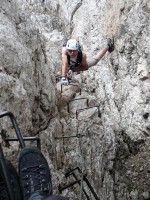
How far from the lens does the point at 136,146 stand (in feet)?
31.9

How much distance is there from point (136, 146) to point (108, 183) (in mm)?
2064

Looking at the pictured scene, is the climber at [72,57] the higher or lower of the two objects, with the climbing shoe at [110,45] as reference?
lower

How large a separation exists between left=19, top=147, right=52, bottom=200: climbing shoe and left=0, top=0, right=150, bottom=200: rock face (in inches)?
39.7

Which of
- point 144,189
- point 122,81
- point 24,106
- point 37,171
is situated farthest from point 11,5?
point 144,189

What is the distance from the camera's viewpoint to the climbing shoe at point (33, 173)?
287cm

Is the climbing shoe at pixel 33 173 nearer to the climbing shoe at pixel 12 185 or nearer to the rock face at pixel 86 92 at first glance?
the climbing shoe at pixel 12 185

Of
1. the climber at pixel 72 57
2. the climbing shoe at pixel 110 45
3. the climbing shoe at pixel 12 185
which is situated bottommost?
the climbing shoe at pixel 12 185

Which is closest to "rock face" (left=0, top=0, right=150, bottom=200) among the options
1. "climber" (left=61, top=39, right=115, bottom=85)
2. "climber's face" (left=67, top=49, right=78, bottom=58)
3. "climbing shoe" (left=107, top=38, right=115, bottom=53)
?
"climbing shoe" (left=107, top=38, right=115, bottom=53)

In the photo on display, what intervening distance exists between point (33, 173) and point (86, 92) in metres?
7.57

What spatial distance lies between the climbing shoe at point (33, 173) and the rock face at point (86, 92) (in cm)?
101

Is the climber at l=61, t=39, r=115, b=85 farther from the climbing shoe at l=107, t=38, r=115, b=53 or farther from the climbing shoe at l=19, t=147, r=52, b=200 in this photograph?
the climbing shoe at l=19, t=147, r=52, b=200

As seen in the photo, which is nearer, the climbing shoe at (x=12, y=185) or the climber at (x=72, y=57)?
the climbing shoe at (x=12, y=185)

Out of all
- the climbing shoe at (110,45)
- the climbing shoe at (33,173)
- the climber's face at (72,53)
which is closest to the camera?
the climbing shoe at (33,173)

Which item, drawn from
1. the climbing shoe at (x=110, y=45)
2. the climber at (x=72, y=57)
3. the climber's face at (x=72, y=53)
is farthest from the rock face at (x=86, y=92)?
the climber's face at (x=72, y=53)
